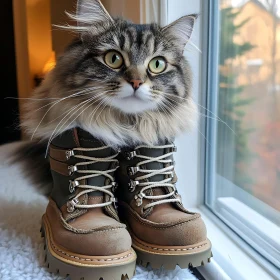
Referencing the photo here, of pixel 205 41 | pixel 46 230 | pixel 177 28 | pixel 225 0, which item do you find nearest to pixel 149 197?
pixel 46 230

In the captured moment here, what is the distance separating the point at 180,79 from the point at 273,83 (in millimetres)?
277

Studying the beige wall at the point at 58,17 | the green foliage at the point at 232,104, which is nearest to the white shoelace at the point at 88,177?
the green foliage at the point at 232,104

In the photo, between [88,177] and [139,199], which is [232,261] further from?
[88,177]

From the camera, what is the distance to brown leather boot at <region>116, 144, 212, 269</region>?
68 centimetres

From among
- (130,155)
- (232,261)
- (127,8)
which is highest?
(127,8)

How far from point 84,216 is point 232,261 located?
1.03 ft

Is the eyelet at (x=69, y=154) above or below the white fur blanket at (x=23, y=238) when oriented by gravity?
above

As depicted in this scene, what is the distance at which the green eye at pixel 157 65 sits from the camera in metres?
0.76

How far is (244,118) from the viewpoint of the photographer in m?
1.07

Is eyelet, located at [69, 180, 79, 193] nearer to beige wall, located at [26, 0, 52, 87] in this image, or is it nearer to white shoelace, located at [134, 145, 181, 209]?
white shoelace, located at [134, 145, 181, 209]

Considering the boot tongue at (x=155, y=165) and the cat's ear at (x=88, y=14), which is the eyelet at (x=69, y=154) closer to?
the boot tongue at (x=155, y=165)

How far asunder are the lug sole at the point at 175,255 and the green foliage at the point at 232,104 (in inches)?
16.6

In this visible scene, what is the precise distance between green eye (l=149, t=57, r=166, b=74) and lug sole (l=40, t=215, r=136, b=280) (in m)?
0.35

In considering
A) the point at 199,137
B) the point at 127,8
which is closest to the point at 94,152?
the point at 199,137
